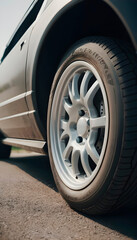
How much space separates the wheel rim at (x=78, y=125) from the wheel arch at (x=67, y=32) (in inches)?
9.0

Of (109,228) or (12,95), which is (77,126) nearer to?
(109,228)

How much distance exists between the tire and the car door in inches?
20.1

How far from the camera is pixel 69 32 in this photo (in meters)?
1.72

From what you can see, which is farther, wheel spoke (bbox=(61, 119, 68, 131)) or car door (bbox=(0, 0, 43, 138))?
car door (bbox=(0, 0, 43, 138))

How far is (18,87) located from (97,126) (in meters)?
1.14

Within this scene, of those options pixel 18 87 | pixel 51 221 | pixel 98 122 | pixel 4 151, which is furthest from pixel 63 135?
pixel 4 151

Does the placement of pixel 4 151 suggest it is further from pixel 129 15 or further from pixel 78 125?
pixel 129 15

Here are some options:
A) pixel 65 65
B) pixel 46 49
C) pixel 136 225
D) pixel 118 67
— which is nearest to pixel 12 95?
pixel 46 49

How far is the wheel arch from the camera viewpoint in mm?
1454

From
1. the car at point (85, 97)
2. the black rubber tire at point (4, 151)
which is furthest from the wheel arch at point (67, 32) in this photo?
the black rubber tire at point (4, 151)

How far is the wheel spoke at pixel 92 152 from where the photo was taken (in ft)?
4.60

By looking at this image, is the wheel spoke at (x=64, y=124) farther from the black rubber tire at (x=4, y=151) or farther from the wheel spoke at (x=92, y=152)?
the black rubber tire at (x=4, y=151)

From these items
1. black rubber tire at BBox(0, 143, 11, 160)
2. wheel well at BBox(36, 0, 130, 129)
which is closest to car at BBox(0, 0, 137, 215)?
wheel well at BBox(36, 0, 130, 129)

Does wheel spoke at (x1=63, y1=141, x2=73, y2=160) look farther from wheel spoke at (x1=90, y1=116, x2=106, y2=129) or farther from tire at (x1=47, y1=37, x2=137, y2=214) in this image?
wheel spoke at (x1=90, y1=116, x2=106, y2=129)
